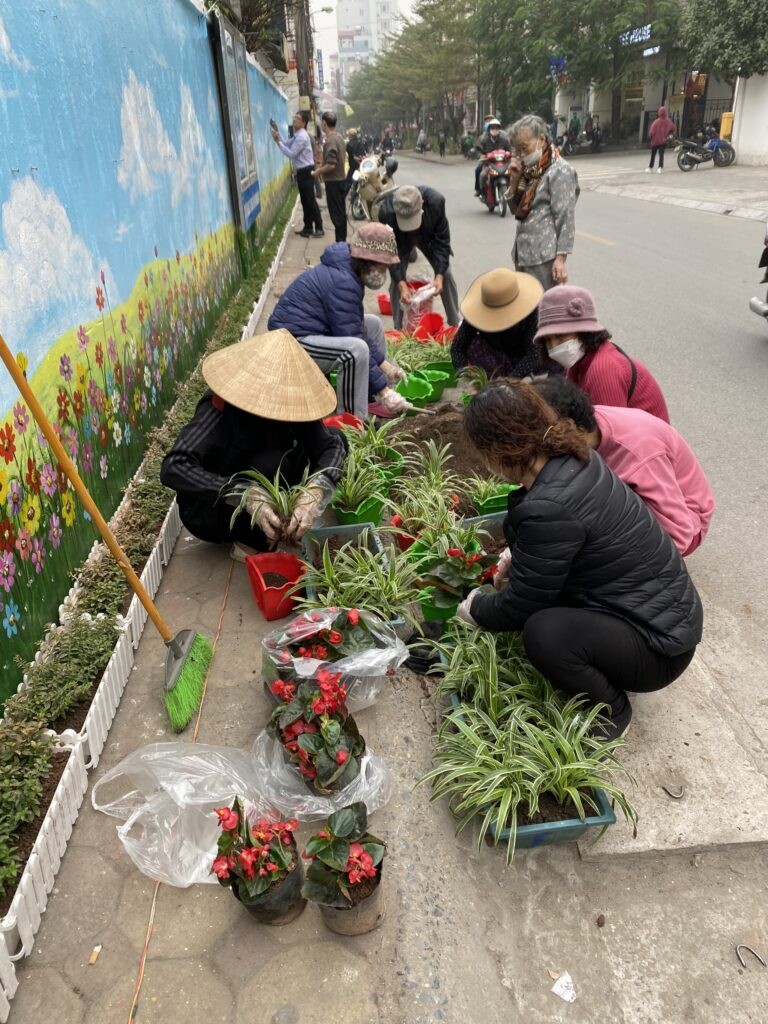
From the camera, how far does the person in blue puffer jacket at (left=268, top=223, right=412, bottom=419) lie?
3965 mm

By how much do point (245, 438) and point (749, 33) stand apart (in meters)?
22.3

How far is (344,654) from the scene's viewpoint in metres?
2.50

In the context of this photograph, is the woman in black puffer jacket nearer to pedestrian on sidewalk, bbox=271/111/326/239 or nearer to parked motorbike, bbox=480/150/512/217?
pedestrian on sidewalk, bbox=271/111/326/239

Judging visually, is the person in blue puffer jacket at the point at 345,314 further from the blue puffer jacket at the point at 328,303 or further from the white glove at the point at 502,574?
the white glove at the point at 502,574

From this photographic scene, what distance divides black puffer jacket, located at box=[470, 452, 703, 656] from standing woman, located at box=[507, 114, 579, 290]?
3175mm

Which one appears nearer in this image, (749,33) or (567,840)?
(567,840)

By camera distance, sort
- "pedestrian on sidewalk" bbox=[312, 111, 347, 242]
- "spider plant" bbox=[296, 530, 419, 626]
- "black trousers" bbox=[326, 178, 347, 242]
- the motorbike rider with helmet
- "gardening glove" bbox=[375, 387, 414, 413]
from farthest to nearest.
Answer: the motorbike rider with helmet < "black trousers" bbox=[326, 178, 347, 242] < "pedestrian on sidewalk" bbox=[312, 111, 347, 242] < "gardening glove" bbox=[375, 387, 414, 413] < "spider plant" bbox=[296, 530, 419, 626]

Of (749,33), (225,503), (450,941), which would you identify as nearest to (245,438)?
(225,503)

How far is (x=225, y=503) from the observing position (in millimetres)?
3209

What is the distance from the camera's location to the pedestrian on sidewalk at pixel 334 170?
424 inches

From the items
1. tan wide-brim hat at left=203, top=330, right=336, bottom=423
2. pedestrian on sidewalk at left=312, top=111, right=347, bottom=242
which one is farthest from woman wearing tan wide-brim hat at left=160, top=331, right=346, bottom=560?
pedestrian on sidewalk at left=312, top=111, right=347, bottom=242

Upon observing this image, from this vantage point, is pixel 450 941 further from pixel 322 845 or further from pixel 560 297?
pixel 560 297

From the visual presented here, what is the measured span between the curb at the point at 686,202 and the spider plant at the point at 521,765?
39.5ft

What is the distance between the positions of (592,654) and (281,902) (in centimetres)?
108
